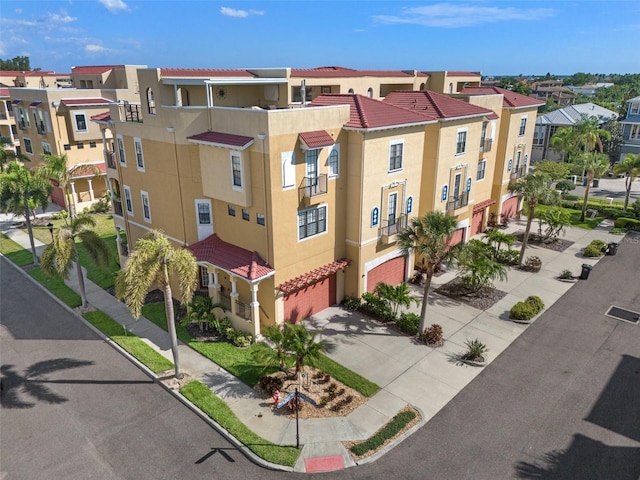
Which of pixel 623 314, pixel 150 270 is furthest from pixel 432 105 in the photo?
pixel 150 270

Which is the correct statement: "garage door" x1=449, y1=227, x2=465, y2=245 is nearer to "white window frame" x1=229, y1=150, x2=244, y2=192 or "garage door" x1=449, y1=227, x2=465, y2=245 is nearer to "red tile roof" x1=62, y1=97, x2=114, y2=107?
"white window frame" x1=229, y1=150, x2=244, y2=192

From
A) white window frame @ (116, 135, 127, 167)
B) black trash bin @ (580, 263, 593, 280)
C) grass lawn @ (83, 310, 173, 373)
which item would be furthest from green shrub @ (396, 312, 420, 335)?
white window frame @ (116, 135, 127, 167)

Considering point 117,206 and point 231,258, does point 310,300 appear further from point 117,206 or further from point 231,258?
point 117,206

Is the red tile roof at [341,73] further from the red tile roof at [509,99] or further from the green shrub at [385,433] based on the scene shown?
the green shrub at [385,433]

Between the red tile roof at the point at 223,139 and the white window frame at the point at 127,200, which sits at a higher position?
the red tile roof at the point at 223,139

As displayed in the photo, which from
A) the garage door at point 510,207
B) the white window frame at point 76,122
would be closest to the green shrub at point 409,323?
the garage door at point 510,207
